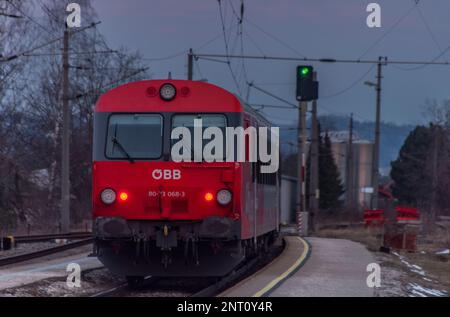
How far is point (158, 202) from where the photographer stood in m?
14.0

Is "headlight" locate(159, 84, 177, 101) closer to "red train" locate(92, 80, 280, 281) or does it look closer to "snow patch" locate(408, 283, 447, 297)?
"red train" locate(92, 80, 280, 281)

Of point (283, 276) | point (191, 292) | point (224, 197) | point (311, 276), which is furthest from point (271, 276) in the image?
point (224, 197)

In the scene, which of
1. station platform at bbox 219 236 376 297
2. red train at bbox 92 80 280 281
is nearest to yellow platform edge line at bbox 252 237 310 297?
station platform at bbox 219 236 376 297

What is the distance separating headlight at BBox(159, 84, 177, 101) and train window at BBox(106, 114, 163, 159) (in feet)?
1.14

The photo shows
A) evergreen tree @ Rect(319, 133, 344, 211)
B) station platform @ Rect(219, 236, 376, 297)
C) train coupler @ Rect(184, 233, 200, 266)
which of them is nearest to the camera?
station platform @ Rect(219, 236, 376, 297)

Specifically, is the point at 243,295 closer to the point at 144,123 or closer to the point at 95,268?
the point at 144,123

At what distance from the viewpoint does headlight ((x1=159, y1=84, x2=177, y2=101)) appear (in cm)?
1434

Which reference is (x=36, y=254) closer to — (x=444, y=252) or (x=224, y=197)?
(x=224, y=197)

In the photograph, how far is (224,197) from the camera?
45.9 feet

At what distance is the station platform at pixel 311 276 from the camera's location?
1276cm

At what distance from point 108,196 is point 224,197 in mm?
1917

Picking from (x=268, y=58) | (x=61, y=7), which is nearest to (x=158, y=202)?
(x=268, y=58)

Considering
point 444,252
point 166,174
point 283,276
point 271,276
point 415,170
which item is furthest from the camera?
point 415,170
